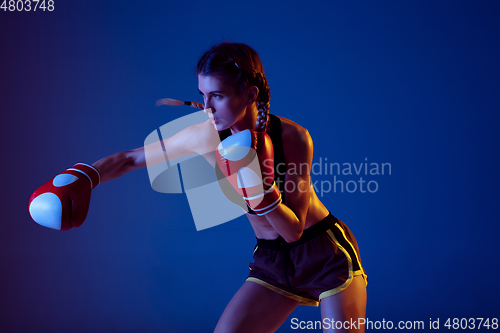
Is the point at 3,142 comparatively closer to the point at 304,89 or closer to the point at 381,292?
the point at 304,89

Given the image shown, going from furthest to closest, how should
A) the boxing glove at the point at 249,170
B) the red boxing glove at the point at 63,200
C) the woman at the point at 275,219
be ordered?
1. the woman at the point at 275,219
2. the boxing glove at the point at 249,170
3. the red boxing glove at the point at 63,200

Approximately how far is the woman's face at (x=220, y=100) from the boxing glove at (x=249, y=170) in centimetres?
10

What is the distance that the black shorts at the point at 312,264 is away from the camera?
143 cm

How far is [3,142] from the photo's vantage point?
2.53 metres

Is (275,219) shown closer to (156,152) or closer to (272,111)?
(156,152)

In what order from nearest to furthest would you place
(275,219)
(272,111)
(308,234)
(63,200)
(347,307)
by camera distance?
(63,200) < (275,219) < (347,307) < (308,234) < (272,111)

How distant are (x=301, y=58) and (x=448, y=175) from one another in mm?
1193

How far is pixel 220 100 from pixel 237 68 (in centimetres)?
11

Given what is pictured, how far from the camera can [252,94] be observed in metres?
1.32

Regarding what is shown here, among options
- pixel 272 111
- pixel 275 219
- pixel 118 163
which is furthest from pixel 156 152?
pixel 272 111

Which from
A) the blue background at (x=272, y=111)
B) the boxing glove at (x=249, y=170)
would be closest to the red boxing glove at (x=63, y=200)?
the boxing glove at (x=249, y=170)

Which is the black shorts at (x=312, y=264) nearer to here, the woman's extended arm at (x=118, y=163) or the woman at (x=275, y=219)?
the woman at (x=275, y=219)

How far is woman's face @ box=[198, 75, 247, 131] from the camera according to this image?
49.0 inches

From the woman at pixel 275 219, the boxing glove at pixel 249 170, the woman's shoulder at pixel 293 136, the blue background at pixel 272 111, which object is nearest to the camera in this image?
the boxing glove at pixel 249 170
